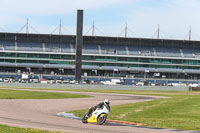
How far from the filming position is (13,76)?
125m

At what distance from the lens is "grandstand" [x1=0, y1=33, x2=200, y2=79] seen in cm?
13112

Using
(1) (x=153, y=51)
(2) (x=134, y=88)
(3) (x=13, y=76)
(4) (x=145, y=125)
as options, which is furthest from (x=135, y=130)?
(1) (x=153, y=51)

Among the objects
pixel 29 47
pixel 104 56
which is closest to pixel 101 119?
pixel 104 56

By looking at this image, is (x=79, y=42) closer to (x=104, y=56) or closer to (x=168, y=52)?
(x=104, y=56)

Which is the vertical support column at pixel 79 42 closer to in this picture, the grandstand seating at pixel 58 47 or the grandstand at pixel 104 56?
the grandstand at pixel 104 56

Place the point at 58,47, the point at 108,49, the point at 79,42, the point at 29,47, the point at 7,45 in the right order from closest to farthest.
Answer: the point at 79,42
the point at 29,47
the point at 7,45
the point at 58,47
the point at 108,49

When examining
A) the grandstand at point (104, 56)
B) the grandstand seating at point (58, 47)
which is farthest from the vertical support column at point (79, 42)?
the grandstand seating at point (58, 47)

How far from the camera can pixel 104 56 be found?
5197 inches

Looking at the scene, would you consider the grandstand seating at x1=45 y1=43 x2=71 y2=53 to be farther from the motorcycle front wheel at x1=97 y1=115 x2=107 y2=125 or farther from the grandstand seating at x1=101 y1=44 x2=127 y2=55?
the motorcycle front wheel at x1=97 y1=115 x2=107 y2=125

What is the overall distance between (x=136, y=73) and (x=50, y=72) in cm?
3025

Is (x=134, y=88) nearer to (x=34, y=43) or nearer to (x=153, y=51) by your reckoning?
(x=153, y=51)

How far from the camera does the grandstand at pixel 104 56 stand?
131 m

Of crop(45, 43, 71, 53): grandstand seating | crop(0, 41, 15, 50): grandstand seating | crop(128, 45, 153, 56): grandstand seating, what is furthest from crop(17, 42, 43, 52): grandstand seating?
crop(128, 45, 153, 56): grandstand seating

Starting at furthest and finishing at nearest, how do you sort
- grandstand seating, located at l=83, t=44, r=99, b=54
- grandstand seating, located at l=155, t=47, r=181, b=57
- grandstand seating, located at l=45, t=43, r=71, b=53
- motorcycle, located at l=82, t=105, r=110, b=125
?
1. grandstand seating, located at l=155, t=47, r=181, b=57
2. grandstand seating, located at l=83, t=44, r=99, b=54
3. grandstand seating, located at l=45, t=43, r=71, b=53
4. motorcycle, located at l=82, t=105, r=110, b=125
